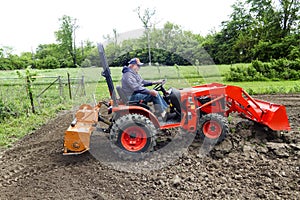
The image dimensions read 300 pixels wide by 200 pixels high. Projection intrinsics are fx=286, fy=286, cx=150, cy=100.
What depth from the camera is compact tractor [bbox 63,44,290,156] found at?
15.1ft

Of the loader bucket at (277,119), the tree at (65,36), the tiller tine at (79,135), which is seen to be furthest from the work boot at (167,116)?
the tree at (65,36)

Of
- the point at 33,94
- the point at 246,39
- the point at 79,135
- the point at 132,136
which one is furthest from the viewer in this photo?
the point at 246,39

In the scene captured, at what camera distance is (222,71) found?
20.0 meters

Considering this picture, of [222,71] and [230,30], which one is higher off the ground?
[230,30]

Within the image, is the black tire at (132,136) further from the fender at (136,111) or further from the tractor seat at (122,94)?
the tractor seat at (122,94)

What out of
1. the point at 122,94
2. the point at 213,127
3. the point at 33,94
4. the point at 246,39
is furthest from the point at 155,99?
the point at 246,39

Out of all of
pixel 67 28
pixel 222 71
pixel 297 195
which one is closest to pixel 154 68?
pixel 297 195

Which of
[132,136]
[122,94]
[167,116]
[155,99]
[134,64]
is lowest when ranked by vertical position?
[132,136]

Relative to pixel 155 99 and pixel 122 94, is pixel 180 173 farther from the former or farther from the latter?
pixel 122 94

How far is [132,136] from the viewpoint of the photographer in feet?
15.4

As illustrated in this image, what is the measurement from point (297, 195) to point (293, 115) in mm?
4291

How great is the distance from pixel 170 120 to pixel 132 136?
2.42 feet

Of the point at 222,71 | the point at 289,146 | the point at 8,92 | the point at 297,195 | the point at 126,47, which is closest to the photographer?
the point at 297,195

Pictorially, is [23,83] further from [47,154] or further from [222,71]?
[222,71]
